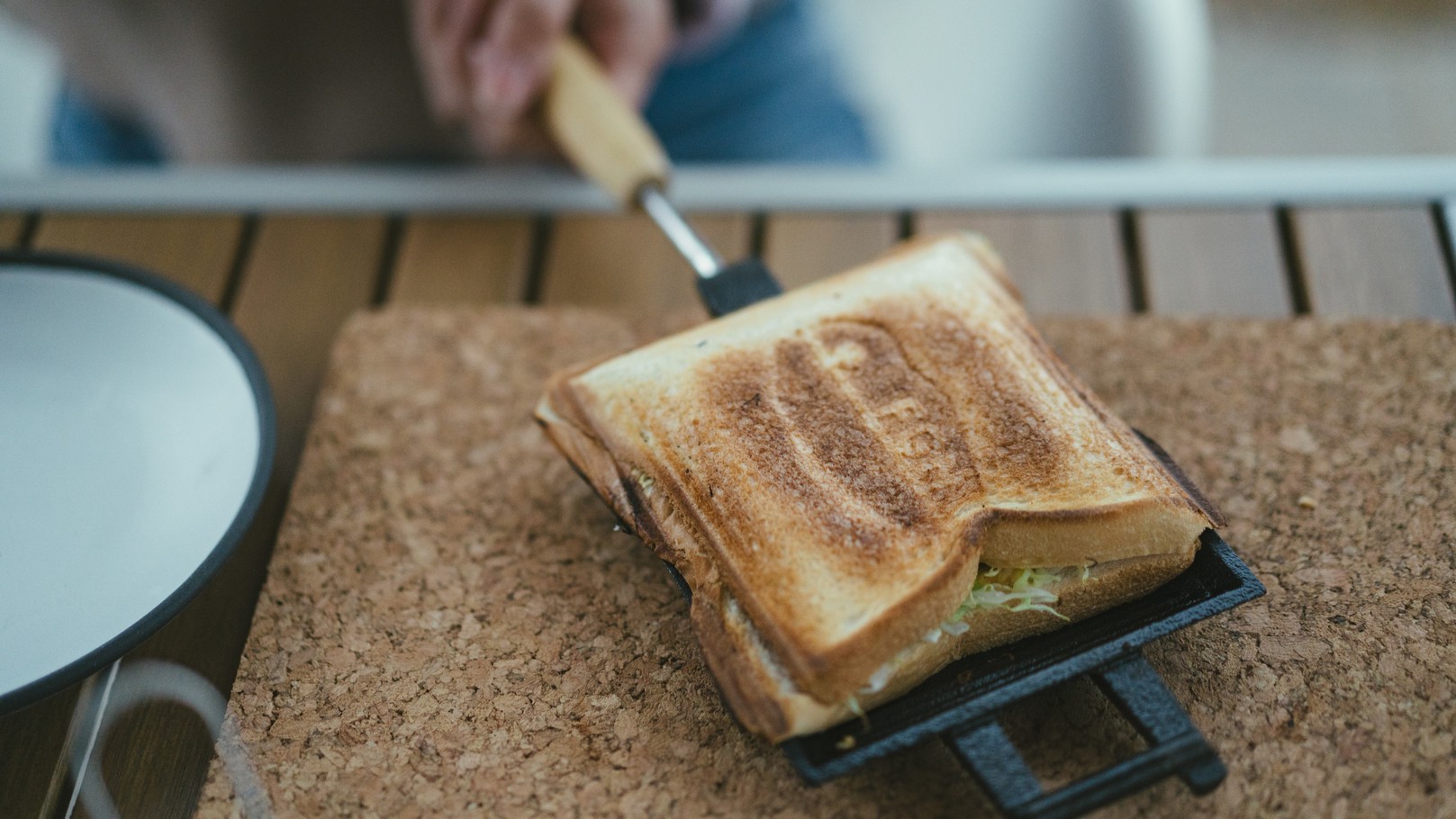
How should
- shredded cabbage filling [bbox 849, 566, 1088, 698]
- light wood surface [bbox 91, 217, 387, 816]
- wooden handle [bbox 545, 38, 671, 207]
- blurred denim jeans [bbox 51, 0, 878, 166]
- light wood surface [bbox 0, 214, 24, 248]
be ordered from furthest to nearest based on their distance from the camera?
blurred denim jeans [bbox 51, 0, 878, 166] → light wood surface [bbox 0, 214, 24, 248] → wooden handle [bbox 545, 38, 671, 207] → light wood surface [bbox 91, 217, 387, 816] → shredded cabbage filling [bbox 849, 566, 1088, 698]

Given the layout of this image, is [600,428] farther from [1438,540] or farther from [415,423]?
[1438,540]

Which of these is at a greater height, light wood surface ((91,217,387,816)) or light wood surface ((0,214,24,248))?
light wood surface ((0,214,24,248))

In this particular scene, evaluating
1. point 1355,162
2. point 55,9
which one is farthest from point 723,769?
point 55,9

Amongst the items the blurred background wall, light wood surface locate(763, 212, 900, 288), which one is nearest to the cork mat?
light wood surface locate(763, 212, 900, 288)

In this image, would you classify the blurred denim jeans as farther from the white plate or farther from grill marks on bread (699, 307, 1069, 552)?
grill marks on bread (699, 307, 1069, 552)

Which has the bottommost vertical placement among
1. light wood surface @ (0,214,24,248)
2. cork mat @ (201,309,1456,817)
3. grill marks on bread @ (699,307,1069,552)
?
cork mat @ (201,309,1456,817)

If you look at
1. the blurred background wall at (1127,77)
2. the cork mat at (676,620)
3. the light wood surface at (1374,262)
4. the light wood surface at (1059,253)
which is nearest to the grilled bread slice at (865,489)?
the cork mat at (676,620)
